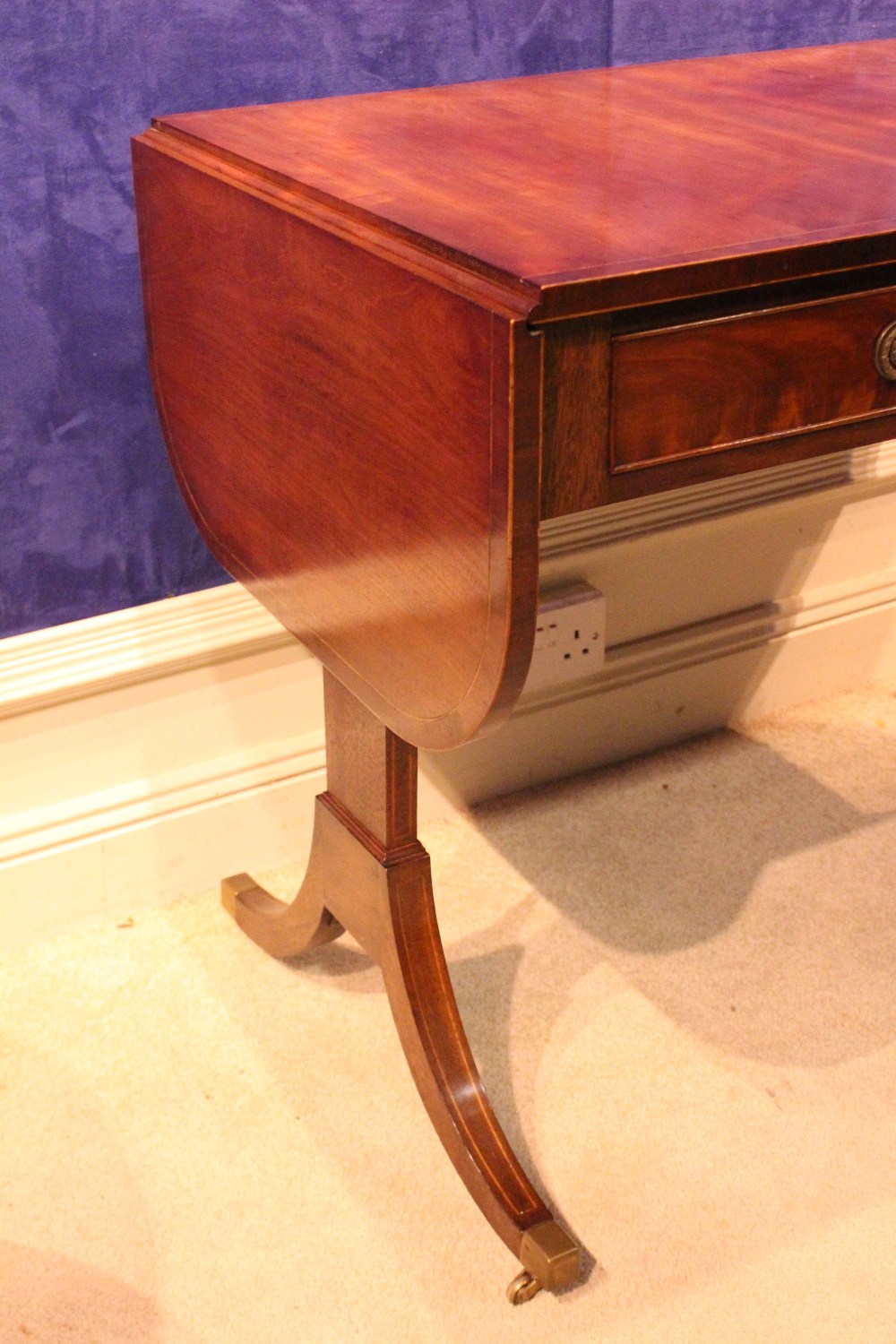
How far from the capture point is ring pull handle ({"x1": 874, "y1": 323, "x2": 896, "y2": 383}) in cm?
82

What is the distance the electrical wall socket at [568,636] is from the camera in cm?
151

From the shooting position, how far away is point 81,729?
136cm

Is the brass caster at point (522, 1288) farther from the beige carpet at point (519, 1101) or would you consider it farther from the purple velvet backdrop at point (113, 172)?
the purple velvet backdrop at point (113, 172)

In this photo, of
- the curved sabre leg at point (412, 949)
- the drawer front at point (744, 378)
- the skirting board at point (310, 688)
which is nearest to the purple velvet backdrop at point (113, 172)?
the skirting board at point (310, 688)

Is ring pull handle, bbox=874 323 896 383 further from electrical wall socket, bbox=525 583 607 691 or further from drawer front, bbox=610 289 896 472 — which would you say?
electrical wall socket, bbox=525 583 607 691

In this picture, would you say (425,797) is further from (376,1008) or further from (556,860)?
(376,1008)

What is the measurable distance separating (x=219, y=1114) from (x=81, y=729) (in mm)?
383

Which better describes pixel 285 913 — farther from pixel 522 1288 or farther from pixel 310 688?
pixel 522 1288

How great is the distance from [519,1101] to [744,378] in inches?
27.3

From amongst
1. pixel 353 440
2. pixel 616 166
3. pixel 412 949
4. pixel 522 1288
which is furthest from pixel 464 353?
pixel 522 1288

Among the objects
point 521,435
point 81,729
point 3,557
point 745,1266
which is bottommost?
point 745,1266

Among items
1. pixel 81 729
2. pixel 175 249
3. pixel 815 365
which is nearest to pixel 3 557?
pixel 81 729

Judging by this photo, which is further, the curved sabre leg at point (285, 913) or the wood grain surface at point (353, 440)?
the curved sabre leg at point (285, 913)

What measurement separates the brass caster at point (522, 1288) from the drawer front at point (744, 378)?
2.05ft
